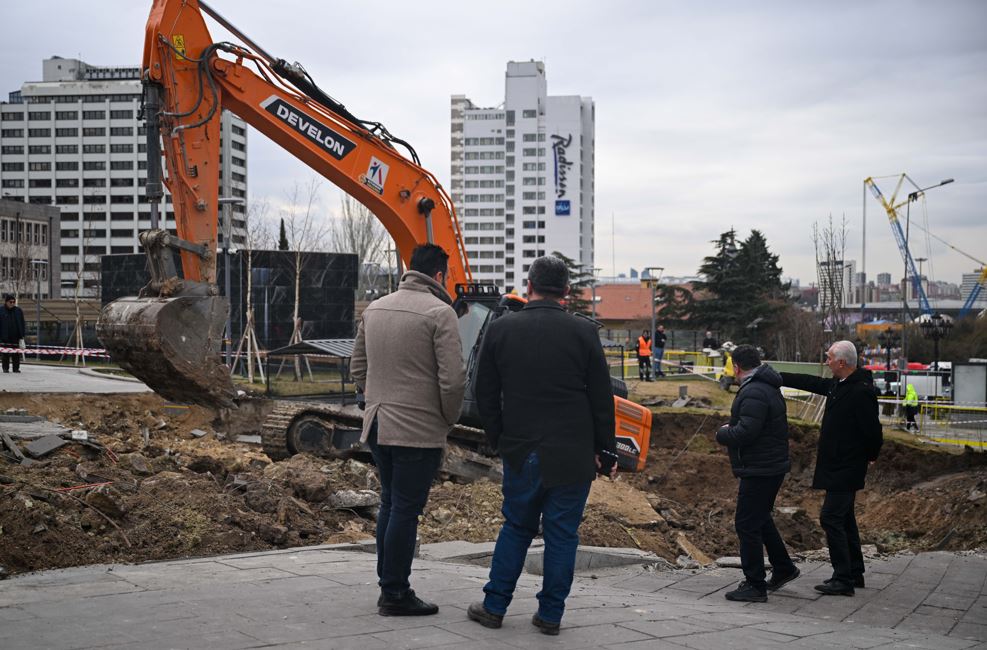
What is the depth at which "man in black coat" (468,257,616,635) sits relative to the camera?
5051mm

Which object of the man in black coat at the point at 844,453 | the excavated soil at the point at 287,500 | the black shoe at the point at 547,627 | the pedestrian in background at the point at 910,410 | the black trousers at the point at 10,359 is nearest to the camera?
the black shoe at the point at 547,627

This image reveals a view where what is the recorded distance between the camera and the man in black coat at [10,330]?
21.3m

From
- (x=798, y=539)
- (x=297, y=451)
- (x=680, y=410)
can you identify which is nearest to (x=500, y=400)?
(x=798, y=539)

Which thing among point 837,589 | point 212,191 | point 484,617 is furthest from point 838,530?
point 212,191

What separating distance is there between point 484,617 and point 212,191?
7.24 m

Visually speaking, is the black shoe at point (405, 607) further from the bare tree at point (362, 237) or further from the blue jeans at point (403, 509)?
the bare tree at point (362, 237)

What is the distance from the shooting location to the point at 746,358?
7.17 meters

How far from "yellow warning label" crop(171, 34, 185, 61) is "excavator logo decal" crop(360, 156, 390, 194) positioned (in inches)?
102

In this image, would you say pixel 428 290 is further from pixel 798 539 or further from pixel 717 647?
pixel 798 539

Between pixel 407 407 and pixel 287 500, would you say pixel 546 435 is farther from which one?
pixel 287 500

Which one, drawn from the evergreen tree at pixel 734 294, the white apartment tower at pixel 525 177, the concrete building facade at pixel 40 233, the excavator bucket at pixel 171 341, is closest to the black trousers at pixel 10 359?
the excavator bucket at pixel 171 341

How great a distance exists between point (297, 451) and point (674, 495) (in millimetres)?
5529

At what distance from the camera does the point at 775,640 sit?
514 cm

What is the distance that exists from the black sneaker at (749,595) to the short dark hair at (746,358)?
1501 millimetres
